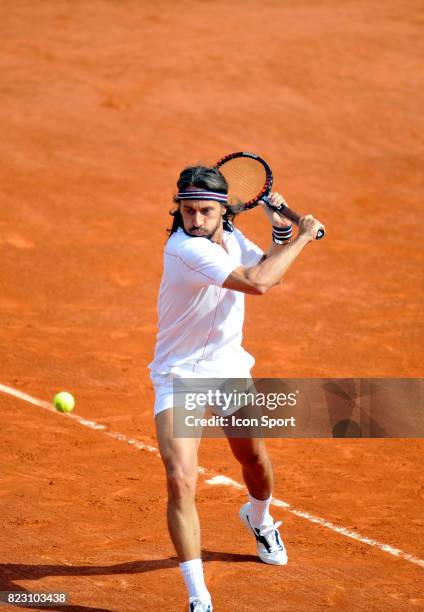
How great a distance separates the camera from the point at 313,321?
37.6 feet

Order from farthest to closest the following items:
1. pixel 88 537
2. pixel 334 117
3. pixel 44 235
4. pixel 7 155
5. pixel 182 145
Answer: pixel 334 117 < pixel 182 145 < pixel 7 155 < pixel 44 235 < pixel 88 537

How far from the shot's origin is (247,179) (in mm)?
6449

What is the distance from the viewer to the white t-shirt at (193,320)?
5426 mm

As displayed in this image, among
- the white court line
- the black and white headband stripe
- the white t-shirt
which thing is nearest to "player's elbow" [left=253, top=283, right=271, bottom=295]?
the white t-shirt

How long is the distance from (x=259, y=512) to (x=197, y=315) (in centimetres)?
154

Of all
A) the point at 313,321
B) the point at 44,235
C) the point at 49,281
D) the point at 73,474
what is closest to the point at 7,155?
the point at 44,235

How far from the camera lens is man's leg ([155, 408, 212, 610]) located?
17.3 ft

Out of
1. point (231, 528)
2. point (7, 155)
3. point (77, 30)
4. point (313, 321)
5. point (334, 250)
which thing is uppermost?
point (77, 30)

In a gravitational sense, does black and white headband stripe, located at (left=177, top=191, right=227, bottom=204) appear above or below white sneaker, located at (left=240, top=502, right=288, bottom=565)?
above

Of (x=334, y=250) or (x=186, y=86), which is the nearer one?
(x=334, y=250)

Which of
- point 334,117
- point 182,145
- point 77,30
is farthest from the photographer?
point 77,30

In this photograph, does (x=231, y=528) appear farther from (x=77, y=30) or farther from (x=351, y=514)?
(x=77, y=30)

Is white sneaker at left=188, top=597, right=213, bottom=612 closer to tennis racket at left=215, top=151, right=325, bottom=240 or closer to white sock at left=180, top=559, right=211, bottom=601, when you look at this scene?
white sock at left=180, top=559, right=211, bottom=601

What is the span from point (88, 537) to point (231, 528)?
103 centimetres
